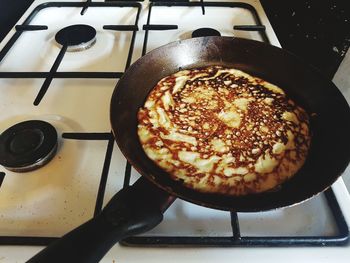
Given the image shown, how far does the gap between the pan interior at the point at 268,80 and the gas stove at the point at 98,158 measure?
5cm

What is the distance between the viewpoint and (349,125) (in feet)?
2.06

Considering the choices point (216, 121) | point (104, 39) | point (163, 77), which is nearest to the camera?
point (216, 121)

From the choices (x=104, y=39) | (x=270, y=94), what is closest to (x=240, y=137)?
(x=270, y=94)

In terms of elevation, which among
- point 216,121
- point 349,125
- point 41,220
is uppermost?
point 349,125

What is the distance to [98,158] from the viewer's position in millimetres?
666

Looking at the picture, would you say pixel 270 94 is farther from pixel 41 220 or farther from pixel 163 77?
pixel 41 220

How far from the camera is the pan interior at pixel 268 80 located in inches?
20.8

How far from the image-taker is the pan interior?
528 mm

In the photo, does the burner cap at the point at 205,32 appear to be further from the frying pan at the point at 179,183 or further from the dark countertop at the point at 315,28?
the dark countertop at the point at 315,28

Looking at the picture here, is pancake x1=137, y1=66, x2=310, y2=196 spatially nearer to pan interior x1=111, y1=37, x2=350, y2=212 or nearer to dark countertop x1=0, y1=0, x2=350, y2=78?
pan interior x1=111, y1=37, x2=350, y2=212

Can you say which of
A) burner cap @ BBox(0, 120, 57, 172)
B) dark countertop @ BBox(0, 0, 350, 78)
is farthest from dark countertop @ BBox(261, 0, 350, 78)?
burner cap @ BBox(0, 120, 57, 172)

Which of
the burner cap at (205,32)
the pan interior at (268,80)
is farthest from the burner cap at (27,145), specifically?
the burner cap at (205,32)

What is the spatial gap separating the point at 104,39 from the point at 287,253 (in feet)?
2.65

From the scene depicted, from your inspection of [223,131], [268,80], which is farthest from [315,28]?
[223,131]
